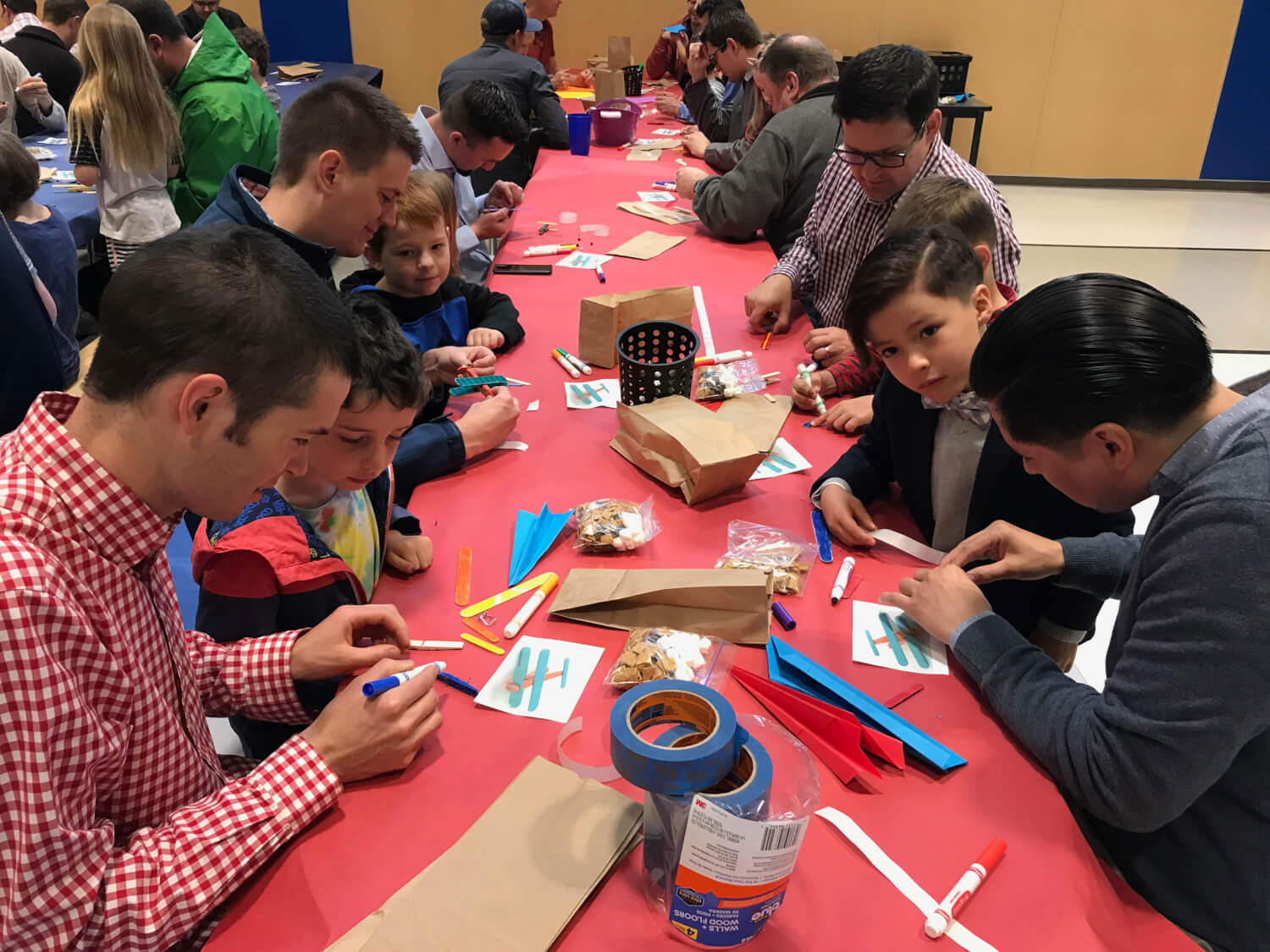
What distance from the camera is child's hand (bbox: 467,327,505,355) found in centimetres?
230

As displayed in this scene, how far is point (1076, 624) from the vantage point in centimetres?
168

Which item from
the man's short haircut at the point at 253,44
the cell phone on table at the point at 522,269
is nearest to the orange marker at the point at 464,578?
Answer: the cell phone on table at the point at 522,269

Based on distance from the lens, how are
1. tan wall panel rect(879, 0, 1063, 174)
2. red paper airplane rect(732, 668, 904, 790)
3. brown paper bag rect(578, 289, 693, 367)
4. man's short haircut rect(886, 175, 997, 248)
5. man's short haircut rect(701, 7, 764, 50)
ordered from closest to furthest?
red paper airplane rect(732, 668, 904, 790) → man's short haircut rect(886, 175, 997, 248) → brown paper bag rect(578, 289, 693, 367) → man's short haircut rect(701, 7, 764, 50) → tan wall panel rect(879, 0, 1063, 174)

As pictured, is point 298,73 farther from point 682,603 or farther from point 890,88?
point 682,603

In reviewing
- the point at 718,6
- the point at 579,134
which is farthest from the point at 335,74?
the point at 718,6

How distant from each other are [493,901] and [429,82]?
869 centimetres

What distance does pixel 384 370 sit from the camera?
139 cm

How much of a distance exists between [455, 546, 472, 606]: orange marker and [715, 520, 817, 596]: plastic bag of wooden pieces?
→ 1.39 ft

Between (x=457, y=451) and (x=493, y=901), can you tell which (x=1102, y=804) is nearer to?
(x=493, y=901)

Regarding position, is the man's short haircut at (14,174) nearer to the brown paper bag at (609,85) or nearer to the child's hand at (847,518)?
the child's hand at (847,518)

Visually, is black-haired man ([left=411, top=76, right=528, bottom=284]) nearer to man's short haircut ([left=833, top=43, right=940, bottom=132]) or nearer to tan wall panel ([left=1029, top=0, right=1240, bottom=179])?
man's short haircut ([left=833, top=43, right=940, bottom=132])

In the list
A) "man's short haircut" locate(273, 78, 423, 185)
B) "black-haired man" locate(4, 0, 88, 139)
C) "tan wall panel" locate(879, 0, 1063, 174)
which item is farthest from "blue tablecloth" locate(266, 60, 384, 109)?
"man's short haircut" locate(273, 78, 423, 185)

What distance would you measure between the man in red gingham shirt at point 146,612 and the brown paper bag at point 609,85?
15.7 ft

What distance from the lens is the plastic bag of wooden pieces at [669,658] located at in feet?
3.96
